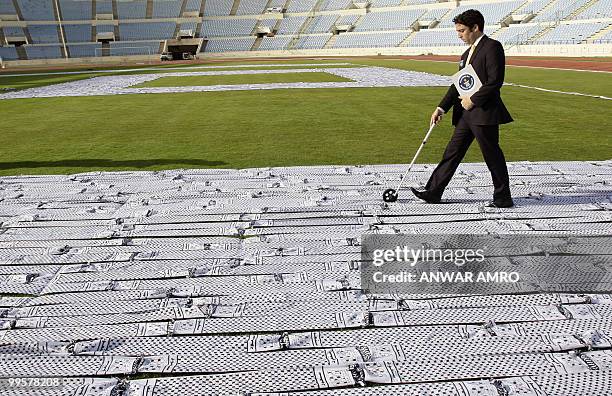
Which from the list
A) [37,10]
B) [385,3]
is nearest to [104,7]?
[37,10]

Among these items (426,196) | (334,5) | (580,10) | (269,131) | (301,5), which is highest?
(301,5)

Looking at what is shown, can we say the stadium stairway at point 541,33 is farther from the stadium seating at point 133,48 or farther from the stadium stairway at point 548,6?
the stadium seating at point 133,48

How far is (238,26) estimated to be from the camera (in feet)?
249

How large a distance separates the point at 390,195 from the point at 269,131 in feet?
19.2

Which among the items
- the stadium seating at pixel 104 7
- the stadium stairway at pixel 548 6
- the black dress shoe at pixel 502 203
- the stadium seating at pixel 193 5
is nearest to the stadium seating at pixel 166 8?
the stadium seating at pixel 193 5

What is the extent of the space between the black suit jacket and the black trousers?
4.2 inches

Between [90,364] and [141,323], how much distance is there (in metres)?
0.50

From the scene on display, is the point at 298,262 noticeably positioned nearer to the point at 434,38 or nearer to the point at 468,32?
the point at 468,32

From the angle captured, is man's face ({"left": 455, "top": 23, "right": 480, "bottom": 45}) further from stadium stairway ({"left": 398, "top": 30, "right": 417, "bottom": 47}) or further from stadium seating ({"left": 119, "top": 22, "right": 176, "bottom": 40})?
stadium seating ({"left": 119, "top": 22, "right": 176, "bottom": 40})

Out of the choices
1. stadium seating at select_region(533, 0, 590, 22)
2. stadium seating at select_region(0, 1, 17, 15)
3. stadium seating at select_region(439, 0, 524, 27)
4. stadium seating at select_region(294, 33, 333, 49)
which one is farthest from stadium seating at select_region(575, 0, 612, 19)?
stadium seating at select_region(0, 1, 17, 15)

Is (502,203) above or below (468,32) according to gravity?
below

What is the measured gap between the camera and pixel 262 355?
10.8 feet

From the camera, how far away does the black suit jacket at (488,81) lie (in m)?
5.33

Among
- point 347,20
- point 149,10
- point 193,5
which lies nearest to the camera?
point 347,20
